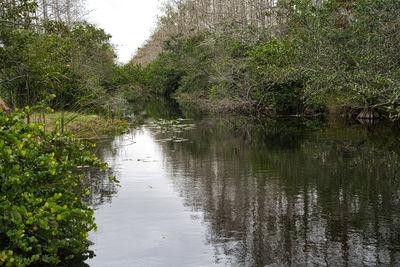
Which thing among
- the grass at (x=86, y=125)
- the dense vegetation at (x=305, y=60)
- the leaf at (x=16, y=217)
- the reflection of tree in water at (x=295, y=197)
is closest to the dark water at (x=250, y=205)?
the reflection of tree in water at (x=295, y=197)

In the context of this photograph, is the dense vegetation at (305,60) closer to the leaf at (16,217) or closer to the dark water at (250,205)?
the dark water at (250,205)

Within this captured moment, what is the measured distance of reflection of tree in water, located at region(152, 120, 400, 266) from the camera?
5934 mm

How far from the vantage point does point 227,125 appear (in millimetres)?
24500

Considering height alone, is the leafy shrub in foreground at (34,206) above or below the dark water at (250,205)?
above

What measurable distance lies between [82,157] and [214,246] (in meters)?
2.12

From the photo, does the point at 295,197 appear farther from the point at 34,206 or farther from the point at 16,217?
the point at 16,217

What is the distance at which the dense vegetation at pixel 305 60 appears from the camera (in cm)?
1417

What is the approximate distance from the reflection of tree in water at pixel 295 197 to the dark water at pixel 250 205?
2cm

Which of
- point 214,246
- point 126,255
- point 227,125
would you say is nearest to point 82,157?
point 126,255

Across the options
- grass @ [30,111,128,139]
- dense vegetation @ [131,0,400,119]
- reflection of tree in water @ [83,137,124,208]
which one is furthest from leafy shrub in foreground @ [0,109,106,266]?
grass @ [30,111,128,139]

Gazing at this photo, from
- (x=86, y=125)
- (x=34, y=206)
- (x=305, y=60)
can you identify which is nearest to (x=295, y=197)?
(x=34, y=206)

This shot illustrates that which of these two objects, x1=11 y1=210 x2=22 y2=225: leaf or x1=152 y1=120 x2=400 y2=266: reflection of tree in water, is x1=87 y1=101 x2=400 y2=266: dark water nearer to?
x1=152 y1=120 x2=400 y2=266: reflection of tree in water

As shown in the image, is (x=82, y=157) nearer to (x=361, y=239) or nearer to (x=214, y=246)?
(x=214, y=246)

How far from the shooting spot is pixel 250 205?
814 cm
